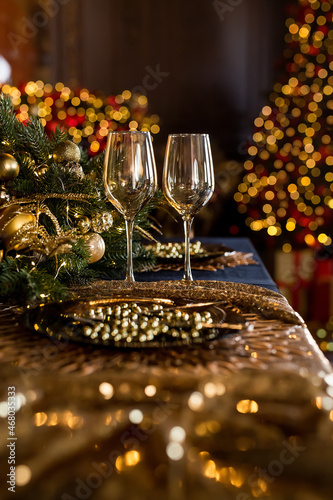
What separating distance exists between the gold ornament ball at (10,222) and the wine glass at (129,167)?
112 millimetres

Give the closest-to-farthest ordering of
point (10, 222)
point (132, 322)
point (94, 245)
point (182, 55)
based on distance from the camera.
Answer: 1. point (132, 322)
2. point (10, 222)
3. point (94, 245)
4. point (182, 55)

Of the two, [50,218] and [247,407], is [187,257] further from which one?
[247,407]

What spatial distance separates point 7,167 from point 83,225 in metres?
0.13

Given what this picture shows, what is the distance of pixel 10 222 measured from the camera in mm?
778

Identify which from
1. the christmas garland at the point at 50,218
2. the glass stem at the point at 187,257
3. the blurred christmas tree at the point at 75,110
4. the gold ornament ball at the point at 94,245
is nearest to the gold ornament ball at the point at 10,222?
the christmas garland at the point at 50,218

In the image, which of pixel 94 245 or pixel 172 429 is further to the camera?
pixel 94 245

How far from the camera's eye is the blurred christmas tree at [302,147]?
3.53 meters

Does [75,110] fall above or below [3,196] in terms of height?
above

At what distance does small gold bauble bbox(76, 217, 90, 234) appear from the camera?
0.90m

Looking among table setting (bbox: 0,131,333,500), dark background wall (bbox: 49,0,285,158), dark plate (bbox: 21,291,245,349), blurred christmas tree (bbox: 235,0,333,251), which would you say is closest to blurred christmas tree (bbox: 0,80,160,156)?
blurred christmas tree (bbox: 235,0,333,251)

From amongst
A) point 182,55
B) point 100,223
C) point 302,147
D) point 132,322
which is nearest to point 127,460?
point 132,322

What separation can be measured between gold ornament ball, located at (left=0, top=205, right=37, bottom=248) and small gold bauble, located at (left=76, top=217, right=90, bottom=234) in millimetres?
115

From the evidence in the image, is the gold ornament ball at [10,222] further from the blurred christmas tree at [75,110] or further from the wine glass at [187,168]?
the blurred christmas tree at [75,110]

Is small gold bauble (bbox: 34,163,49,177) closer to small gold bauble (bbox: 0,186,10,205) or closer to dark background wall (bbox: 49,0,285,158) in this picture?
small gold bauble (bbox: 0,186,10,205)
